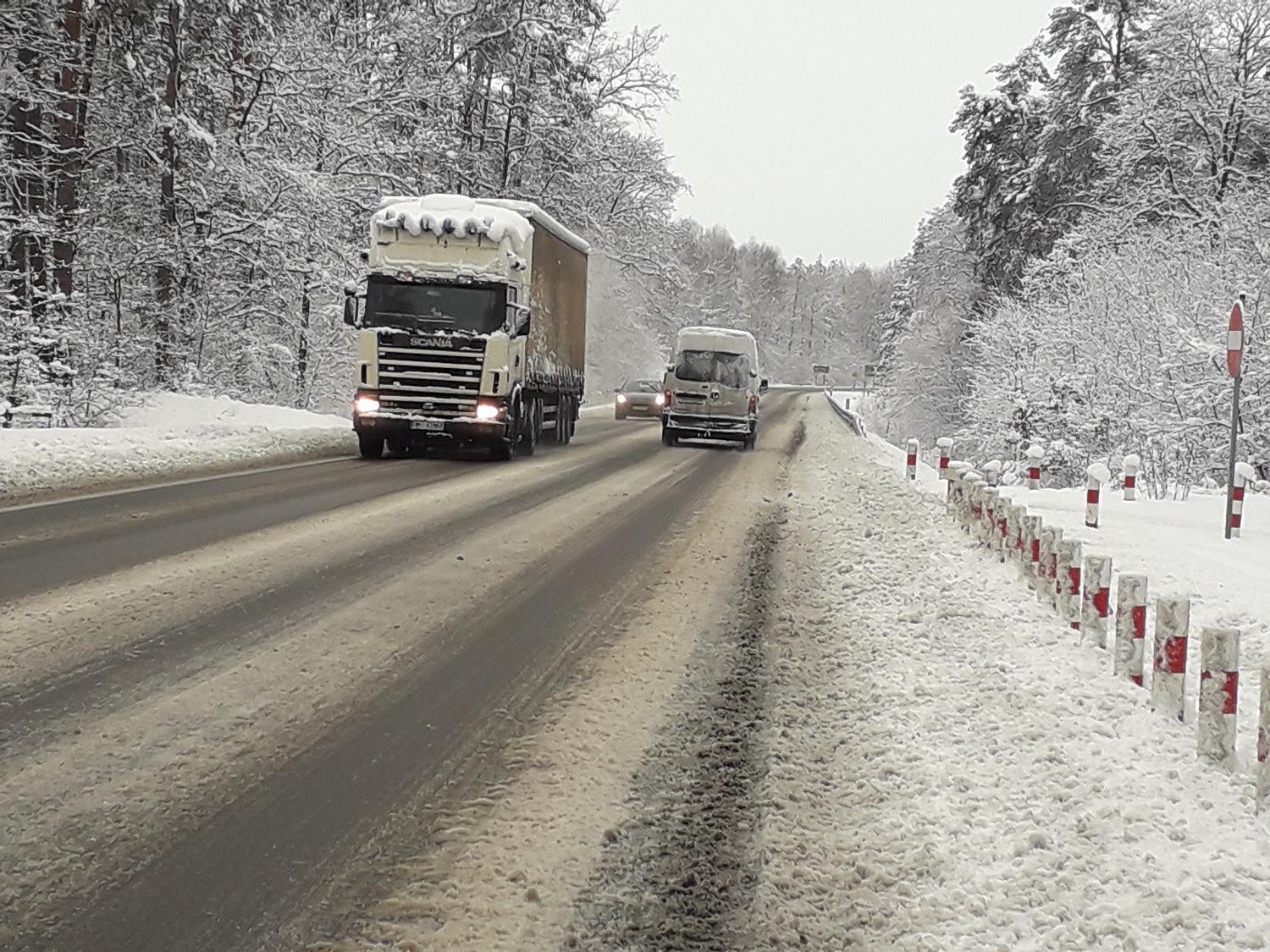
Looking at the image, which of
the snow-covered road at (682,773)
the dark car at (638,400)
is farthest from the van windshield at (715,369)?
the snow-covered road at (682,773)

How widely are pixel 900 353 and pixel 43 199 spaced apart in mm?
44151

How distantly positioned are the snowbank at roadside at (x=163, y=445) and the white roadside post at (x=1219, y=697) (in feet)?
34.6

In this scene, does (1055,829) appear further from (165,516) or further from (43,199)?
(43,199)

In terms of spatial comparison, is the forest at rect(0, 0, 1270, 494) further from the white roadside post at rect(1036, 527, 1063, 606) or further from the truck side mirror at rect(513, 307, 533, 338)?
the white roadside post at rect(1036, 527, 1063, 606)

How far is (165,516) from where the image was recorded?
33.3 feet

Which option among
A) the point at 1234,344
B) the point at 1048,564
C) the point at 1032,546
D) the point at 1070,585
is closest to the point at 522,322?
the point at 1234,344

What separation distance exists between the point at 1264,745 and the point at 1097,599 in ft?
8.22

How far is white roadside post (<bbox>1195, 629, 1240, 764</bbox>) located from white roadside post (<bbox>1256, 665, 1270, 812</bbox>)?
284mm

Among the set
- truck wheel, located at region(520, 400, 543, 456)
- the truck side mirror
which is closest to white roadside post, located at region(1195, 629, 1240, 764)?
the truck side mirror

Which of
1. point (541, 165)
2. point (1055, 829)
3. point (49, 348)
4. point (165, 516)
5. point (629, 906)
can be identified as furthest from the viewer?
point (541, 165)

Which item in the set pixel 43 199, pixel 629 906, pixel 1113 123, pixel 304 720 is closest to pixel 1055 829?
pixel 629 906

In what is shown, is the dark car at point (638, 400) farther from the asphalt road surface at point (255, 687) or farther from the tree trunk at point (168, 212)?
the asphalt road surface at point (255, 687)

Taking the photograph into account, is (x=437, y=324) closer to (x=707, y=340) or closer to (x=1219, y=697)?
(x=707, y=340)

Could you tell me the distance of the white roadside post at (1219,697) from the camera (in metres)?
4.58
